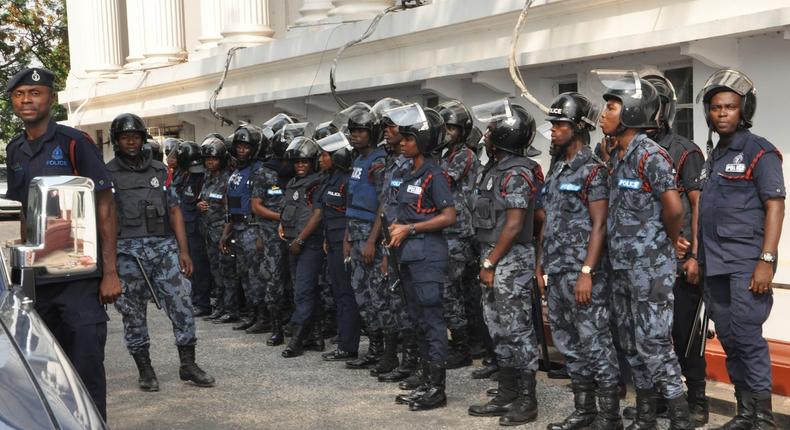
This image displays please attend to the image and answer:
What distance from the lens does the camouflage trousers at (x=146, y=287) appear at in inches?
293

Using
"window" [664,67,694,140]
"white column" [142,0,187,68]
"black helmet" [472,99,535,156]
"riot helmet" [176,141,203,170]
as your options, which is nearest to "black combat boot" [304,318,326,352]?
"black helmet" [472,99,535,156]

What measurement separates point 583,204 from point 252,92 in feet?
37.7

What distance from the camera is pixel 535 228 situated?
700 cm

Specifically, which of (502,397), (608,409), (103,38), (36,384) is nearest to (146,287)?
(502,397)

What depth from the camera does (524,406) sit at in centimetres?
625

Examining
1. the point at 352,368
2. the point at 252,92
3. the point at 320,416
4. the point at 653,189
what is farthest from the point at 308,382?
the point at 252,92

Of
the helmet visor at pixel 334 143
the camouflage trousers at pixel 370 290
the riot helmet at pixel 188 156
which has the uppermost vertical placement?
the helmet visor at pixel 334 143

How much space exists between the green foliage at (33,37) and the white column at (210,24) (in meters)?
14.8

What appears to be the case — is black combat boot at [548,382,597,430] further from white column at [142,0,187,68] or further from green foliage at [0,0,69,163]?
green foliage at [0,0,69,163]

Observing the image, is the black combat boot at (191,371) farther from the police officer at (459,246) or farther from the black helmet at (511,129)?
the black helmet at (511,129)

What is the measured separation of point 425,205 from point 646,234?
1642mm

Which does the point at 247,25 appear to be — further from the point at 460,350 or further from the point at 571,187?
the point at 571,187

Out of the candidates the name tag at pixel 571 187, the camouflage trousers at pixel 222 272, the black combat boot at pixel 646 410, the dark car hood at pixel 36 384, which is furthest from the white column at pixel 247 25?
the dark car hood at pixel 36 384

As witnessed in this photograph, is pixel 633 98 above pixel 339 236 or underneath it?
above
